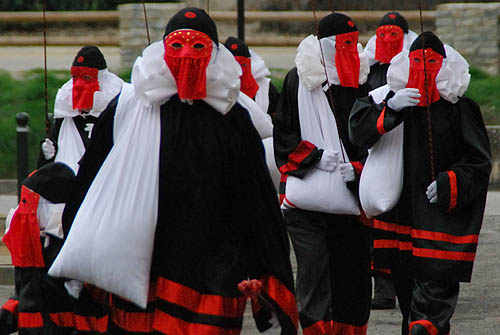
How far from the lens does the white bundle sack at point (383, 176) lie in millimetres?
6094

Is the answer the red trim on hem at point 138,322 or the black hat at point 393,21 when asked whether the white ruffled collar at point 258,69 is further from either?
the red trim on hem at point 138,322

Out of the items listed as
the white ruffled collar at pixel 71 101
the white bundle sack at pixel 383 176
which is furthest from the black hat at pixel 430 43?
the white ruffled collar at pixel 71 101

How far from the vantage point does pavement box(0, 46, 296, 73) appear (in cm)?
1720

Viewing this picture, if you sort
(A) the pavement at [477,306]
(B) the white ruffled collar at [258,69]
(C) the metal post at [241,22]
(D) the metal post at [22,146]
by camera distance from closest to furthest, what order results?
(A) the pavement at [477,306] → (B) the white ruffled collar at [258,69] → (D) the metal post at [22,146] → (C) the metal post at [241,22]

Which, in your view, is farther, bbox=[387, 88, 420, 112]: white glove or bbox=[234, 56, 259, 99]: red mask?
bbox=[234, 56, 259, 99]: red mask

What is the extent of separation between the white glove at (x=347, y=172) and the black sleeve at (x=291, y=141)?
13 cm

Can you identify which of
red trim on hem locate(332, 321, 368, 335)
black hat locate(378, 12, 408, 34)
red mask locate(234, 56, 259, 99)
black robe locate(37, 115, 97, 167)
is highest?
black hat locate(378, 12, 408, 34)

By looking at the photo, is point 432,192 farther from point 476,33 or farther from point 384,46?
point 476,33

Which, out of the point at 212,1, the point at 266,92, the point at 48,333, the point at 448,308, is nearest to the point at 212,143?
the point at 48,333

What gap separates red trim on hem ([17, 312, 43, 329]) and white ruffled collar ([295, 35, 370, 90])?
190 centimetres

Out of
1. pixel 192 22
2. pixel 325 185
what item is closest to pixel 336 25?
pixel 325 185

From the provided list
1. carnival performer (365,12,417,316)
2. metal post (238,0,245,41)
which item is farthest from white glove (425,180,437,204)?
metal post (238,0,245,41)

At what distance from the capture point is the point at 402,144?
20.3 ft

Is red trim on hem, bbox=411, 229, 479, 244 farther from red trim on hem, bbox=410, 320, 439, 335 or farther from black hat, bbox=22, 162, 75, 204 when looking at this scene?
black hat, bbox=22, 162, 75, 204
